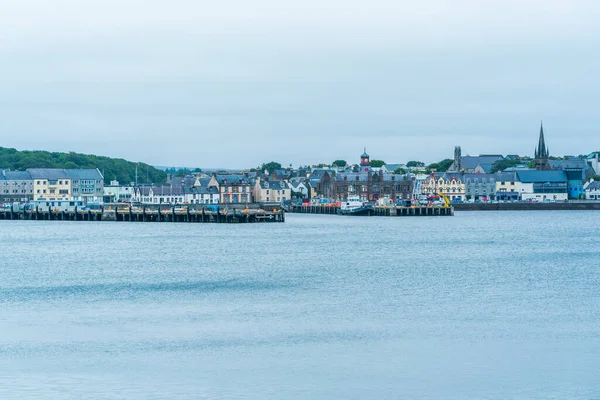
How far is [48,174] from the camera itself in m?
152

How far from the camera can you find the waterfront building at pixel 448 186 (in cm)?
15525

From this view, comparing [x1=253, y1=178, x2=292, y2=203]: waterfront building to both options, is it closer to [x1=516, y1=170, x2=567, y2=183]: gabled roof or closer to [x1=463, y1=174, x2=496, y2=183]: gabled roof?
[x1=463, y1=174, x2=496, y2=183]: gabled roof

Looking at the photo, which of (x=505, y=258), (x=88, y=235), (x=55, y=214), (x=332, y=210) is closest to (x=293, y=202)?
(x=332, y=210)

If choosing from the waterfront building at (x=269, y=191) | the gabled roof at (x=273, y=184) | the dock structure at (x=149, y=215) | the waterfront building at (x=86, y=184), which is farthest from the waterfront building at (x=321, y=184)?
the dock structure at (x=149, y=215)

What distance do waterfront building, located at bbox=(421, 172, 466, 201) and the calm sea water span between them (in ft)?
307

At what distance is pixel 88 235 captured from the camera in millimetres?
82688

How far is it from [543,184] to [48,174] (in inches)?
2670

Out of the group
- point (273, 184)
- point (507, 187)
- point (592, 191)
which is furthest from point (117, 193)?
point (592, 191)

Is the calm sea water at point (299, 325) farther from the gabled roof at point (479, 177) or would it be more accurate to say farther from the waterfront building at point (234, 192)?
the gabled roof at point (479, 177)

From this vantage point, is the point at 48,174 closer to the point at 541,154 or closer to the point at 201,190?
the point at 201,190

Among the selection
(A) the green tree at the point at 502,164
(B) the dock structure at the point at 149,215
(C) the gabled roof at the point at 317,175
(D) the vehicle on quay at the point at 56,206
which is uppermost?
(A) the green tree at the point at 502,164

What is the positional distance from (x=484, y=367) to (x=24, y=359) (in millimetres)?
11117

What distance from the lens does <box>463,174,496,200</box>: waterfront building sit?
15550cm

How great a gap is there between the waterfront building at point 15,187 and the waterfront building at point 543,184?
66.8 metres
